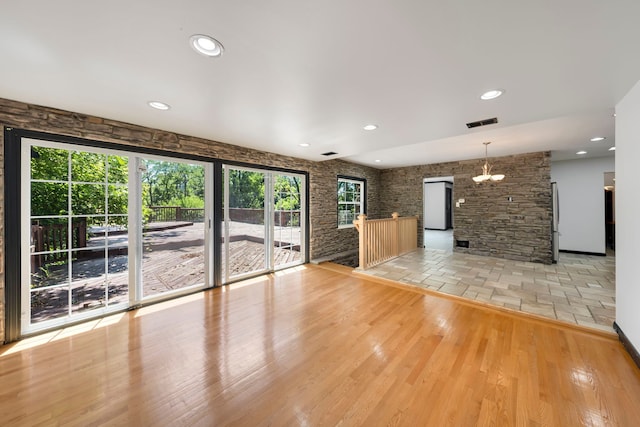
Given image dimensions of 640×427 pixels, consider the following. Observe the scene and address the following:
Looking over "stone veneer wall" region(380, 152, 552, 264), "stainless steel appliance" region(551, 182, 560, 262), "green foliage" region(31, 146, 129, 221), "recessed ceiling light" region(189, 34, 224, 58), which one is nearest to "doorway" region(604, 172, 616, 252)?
"stainless steel appliance" region(551, 182, 560, 262)

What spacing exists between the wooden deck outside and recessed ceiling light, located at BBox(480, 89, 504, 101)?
12.3 ft

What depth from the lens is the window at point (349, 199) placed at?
6.34 m

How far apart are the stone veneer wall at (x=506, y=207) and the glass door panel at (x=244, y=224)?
187 inches

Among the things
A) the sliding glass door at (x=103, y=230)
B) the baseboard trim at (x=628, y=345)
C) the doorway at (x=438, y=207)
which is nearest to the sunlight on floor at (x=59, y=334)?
the sliding glass door at (x=103, y=230)

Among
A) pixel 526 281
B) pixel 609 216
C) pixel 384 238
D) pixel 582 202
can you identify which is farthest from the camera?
pixel 609 216

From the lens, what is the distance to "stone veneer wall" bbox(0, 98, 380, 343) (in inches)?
89.3

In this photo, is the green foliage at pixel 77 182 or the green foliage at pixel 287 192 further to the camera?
the green foliage at pixel 287 192

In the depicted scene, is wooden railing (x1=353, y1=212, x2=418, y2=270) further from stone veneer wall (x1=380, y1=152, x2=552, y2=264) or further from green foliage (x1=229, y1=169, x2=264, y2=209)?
green foliage (x1=229, y1=169, x2=264, y2=209)

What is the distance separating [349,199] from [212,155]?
396cm

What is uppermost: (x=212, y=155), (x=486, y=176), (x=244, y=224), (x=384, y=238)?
(x=212, y=155)

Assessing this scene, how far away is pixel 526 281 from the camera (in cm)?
387

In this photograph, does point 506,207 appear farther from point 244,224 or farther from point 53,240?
point 53,240

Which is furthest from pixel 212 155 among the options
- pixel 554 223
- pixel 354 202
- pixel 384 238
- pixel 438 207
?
pixel 438 207

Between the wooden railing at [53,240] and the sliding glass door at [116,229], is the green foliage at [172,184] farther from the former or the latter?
the wooden railing at [53,240]
